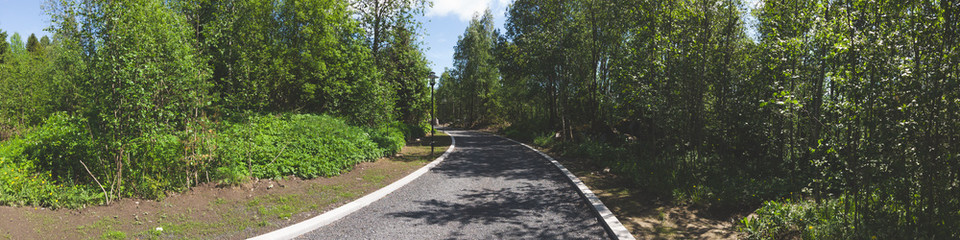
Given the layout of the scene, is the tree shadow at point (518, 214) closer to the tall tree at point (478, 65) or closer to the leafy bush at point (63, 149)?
the leafy bush at point (63, 149)

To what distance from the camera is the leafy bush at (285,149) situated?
6135 millimetres

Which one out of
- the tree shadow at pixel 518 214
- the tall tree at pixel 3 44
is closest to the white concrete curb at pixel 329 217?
the tree shadow at pixel 518 214

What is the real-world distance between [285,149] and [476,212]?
165 inches

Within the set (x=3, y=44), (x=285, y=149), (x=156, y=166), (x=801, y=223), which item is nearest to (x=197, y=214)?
(x=156, y=166)

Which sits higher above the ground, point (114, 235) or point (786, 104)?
point (786, 104)

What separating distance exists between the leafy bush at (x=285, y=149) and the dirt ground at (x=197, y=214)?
26 cm

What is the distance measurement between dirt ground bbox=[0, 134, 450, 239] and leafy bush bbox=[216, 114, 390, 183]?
0.87 ft

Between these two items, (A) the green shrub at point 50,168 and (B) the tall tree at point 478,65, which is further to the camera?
(B) the tall tree at point 478,65

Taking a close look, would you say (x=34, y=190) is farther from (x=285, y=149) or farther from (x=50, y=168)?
(x=285, y=149)

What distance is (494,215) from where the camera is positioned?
17.8 ft

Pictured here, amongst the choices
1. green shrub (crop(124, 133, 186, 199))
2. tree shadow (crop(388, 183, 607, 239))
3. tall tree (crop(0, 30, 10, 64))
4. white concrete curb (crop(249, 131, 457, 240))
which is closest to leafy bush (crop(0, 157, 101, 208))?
green shrub (crop(124, 133, 186, 199))

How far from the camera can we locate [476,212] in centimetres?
559

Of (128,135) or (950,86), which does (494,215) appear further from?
(128,135)

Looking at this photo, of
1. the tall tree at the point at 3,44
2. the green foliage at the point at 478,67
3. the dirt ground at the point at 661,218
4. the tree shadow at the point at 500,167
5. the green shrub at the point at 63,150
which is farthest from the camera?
the green foliage at the point at 478,67
